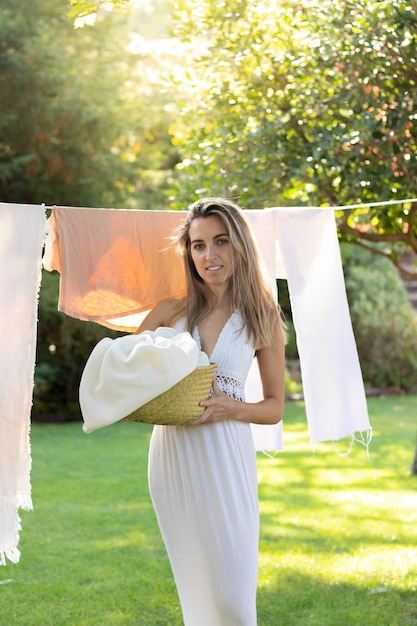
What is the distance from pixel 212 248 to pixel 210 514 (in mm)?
786

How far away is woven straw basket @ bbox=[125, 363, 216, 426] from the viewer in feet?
8.21

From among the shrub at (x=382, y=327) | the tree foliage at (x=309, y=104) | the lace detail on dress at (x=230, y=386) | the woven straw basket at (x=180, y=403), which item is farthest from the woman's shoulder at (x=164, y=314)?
the shrub at (x=382, y=327)

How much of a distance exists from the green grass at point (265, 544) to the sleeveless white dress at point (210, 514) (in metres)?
1.54

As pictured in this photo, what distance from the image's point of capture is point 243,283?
2.85 metres

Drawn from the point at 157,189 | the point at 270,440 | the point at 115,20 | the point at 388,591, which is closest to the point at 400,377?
the point at 157,189

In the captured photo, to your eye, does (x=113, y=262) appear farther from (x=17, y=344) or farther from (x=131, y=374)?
(x=131, y=374)

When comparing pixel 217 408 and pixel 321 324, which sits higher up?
pixel 321 324

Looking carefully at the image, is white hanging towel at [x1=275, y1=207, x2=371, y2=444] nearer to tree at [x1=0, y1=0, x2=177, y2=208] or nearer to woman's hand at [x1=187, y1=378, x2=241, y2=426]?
woman's hand at [x1=187, y1=378, x2=241, y2=426]

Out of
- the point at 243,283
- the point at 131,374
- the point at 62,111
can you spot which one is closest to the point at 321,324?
the point at 243,283

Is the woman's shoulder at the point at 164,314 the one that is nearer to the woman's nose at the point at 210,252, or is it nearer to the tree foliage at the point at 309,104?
the woman's nose at the point at 210,252

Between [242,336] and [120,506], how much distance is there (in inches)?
158

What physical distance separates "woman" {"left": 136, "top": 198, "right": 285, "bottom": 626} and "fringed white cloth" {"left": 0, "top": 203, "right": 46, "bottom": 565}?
365 millimetres

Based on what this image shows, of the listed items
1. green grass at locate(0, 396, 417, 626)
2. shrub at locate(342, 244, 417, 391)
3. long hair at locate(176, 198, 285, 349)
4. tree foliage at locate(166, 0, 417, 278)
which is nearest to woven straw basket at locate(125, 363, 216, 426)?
long hair at locate(176, 198, 285, 349)

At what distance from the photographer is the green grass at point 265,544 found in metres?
4.27
